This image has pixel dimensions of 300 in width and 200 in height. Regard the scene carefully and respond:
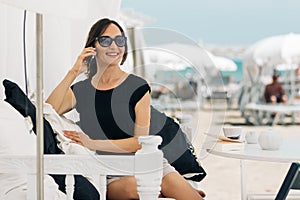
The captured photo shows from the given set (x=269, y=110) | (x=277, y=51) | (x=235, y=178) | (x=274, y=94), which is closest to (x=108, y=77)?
(x=235, y=178)

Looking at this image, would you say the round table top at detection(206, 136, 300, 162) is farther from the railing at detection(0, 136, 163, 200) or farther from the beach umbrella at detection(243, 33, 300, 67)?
the beach umbrella at detection(243, 33, 300, 67)

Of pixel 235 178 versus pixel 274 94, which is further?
pixel 274 94

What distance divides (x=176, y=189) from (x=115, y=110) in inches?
16.2

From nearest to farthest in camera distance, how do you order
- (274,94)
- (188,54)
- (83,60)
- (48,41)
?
(188,54)
(83,60)
(48,41)
(274,94)

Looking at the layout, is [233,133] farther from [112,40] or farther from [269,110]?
[269,110]

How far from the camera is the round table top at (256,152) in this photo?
8.93 ft

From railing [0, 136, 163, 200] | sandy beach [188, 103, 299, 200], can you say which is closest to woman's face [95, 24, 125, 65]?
railing [0, 136, 163, 200]

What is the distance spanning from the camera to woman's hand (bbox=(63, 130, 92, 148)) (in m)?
2.49

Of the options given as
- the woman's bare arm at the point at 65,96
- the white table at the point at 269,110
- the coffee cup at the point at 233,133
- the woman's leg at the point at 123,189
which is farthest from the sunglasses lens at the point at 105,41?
the white table at the point at 269,110

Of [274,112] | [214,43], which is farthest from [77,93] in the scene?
[214,43]

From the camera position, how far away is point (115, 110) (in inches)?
97.2

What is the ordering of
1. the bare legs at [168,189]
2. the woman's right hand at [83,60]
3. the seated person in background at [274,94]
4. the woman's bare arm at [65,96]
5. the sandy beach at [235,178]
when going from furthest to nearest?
1. the seated person in background at [274,94]
2. the sandy beach at [235,178]
3. the woman's bare arm at [65,96]
4. the woman's right hand at [83,60]
5. the bare legs at [168,189]

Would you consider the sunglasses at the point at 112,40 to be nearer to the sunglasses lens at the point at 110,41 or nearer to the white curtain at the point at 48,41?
the sunglasses lens at the point at 110,41

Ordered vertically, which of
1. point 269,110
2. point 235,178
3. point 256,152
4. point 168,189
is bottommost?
point 235,178
